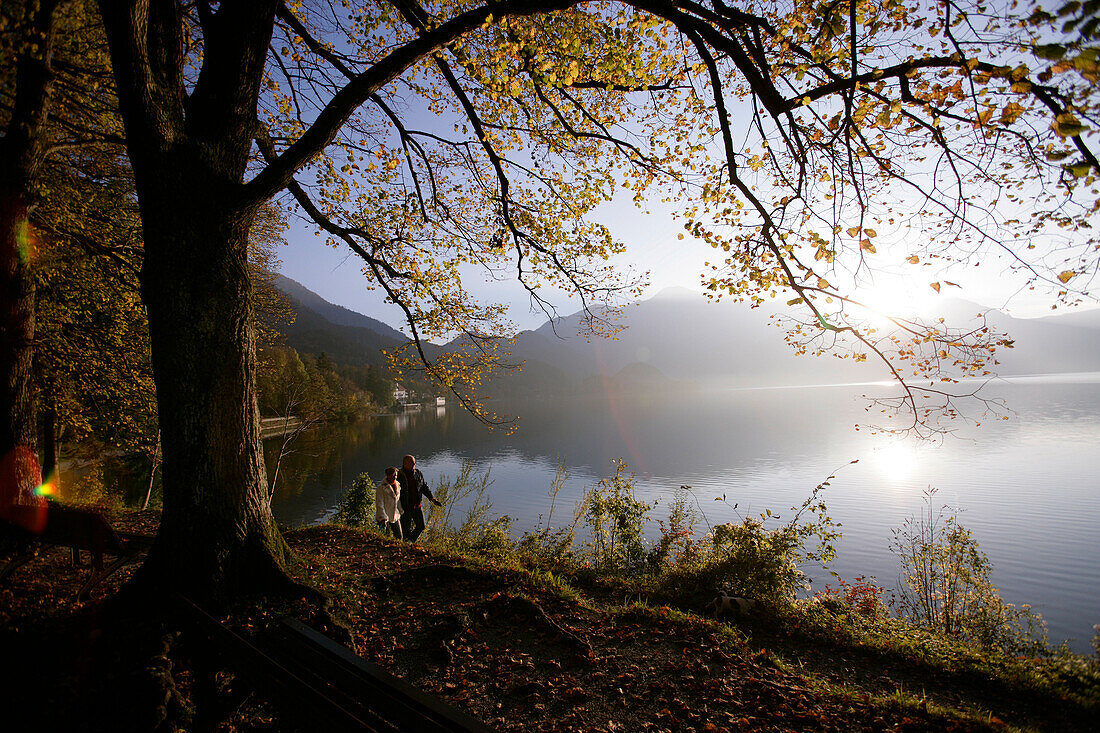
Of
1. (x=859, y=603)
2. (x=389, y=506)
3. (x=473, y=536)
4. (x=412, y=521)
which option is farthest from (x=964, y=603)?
(x=389, y=506)

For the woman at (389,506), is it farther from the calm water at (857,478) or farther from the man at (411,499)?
the calm water at (857,478)

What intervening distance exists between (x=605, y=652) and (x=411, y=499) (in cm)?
594

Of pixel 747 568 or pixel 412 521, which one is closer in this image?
pixel 747 568

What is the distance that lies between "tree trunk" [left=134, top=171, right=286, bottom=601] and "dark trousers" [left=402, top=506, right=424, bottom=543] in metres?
5.34

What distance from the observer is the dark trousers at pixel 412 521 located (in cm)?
886

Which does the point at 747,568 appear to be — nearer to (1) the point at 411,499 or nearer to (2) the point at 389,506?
(1) the point at 411,499

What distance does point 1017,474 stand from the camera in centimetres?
2045

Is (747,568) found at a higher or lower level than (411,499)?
lower

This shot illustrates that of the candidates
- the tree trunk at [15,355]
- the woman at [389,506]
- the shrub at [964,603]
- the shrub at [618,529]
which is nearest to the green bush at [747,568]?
the shrub at [618,529]

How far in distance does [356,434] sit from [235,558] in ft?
169

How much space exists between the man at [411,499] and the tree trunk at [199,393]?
510cm

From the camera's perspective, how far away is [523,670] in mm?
3555

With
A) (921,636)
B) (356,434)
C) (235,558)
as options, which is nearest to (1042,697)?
(921,636)

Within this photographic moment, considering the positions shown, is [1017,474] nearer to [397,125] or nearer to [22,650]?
[397,125]
